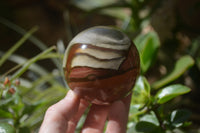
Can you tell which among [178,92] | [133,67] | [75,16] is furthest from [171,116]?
[75,16]

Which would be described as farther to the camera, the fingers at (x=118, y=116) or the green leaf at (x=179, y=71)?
the green leaf at (x=179, y=71)

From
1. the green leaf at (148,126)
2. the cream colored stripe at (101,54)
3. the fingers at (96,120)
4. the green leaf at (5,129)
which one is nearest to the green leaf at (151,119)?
the green leaf at (148,126)

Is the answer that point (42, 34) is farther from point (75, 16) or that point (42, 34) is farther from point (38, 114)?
point (38, 114)

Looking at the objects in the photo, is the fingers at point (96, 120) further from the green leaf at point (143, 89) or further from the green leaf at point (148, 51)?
the green leaf at point (148, 51)

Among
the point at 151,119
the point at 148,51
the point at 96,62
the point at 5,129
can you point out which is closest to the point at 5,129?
the point at 5,129

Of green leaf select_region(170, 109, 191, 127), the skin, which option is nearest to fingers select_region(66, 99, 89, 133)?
the skin

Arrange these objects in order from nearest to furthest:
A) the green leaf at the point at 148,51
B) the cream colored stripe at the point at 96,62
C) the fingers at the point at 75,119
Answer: the cream colored stripe at the point at 96,62, the fingers at the point at 75,119, the green leaf at the point at 148,51

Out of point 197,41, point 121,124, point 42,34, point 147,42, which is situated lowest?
point 121,124
